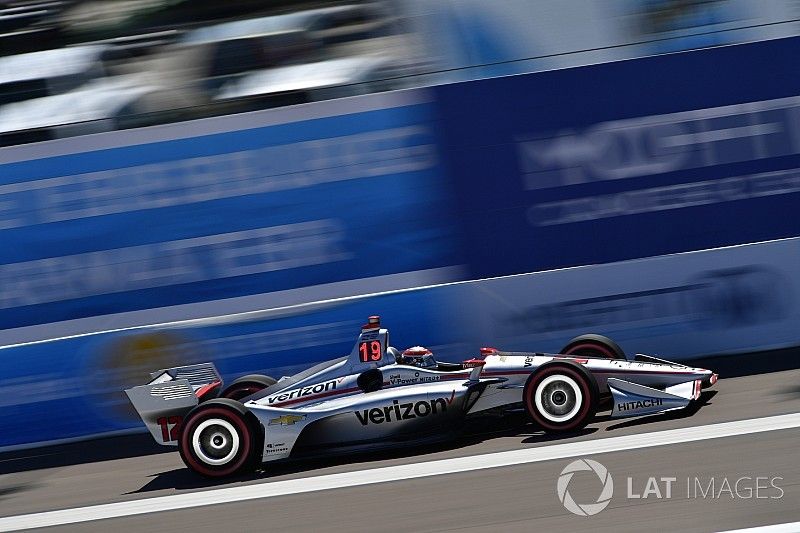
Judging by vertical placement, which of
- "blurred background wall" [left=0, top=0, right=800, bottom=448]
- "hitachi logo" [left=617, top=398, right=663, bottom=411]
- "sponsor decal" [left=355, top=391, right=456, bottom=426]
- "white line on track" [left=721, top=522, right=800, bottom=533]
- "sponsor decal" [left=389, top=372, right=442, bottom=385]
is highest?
"blurred background wall" [left=0, top=0, right=800, bottom=448]

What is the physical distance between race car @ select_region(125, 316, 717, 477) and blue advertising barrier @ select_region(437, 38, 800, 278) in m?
1.76

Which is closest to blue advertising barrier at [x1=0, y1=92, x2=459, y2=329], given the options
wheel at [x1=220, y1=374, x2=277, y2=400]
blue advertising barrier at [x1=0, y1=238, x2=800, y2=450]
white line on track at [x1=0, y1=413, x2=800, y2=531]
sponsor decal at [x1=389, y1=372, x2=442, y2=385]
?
blue advertising barrier at [x1=0, y1=238, x2=800, y2=450]

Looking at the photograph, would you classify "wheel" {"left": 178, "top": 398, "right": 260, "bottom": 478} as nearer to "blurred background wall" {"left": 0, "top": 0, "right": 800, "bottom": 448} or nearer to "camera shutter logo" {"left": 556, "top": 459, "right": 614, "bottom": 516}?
"blurred background wall" {"left": 0, "top": 0, "right": 800, "bottom": 448}

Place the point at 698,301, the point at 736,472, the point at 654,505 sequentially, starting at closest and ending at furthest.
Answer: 1. the point at 654,505
2. the point at 736,472
3. the point at 698,301

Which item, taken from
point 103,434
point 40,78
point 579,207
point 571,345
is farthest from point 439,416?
point 40,78

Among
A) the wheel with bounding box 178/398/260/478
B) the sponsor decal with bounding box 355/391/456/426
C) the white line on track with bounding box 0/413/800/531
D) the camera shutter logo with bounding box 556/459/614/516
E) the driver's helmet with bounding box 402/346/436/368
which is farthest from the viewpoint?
the driver's helmet with bounding box 402/346/436/368

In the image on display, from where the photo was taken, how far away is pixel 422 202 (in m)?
8.93

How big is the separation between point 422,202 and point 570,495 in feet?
12.5

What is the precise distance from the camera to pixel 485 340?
887 cm

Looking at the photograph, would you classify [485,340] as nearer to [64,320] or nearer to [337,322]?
[337,322]

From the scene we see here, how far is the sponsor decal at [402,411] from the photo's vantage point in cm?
710

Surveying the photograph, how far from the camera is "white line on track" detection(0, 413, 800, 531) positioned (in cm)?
658

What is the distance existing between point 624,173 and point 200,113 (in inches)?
152

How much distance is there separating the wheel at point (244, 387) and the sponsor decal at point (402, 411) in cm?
129
